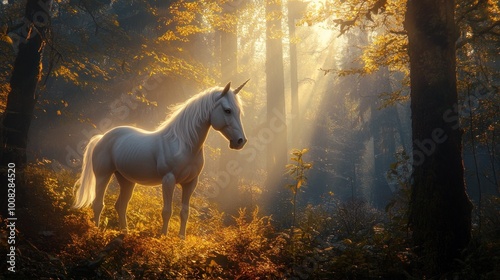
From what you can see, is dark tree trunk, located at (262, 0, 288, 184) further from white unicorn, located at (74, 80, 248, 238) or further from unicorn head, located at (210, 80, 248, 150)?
unicorn head, located at (210, 80, 248, 150)

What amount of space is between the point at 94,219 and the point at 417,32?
683 centimetres

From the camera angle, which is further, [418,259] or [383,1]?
[383,1]

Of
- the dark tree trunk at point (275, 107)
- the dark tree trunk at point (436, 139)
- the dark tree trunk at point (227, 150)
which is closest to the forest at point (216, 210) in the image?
the dark tree trunk at point (436, 139)

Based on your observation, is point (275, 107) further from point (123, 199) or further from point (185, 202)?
point (185, 202)

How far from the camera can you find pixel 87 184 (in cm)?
872

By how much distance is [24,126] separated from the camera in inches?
395

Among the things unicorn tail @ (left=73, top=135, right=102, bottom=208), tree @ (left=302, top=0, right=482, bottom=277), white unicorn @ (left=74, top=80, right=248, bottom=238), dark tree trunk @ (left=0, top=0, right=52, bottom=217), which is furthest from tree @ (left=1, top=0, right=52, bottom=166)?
tree @ (left=302, top=0, right=482, bottom=277)

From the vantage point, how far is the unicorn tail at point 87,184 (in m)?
8.51

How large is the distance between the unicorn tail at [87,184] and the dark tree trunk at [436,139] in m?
6.09

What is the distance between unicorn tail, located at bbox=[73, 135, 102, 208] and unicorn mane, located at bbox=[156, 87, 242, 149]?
2.16m

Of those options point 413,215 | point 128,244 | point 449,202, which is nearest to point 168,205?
point 128,244

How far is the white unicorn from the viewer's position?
730 cm

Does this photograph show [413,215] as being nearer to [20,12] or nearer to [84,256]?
[84,256]

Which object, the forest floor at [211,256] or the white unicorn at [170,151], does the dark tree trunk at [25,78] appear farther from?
the forest floor at [211,256]
